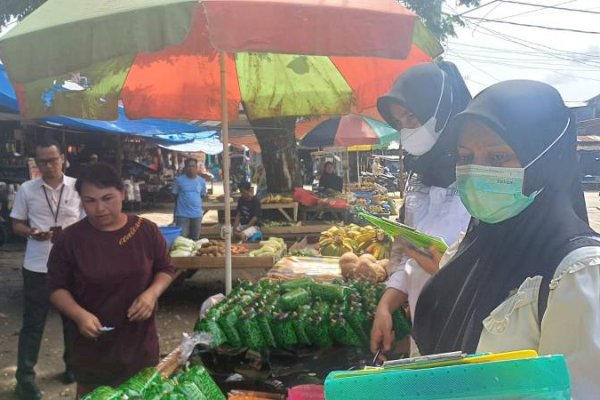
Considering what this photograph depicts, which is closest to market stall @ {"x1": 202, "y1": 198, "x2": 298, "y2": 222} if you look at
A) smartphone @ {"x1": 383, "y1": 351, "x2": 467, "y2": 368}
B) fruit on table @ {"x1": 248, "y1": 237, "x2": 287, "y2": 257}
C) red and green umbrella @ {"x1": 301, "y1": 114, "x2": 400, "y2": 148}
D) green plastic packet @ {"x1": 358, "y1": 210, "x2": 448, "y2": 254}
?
fruit on table @ {"x1": 248, "y1": 237, "x2": 287, "y2": 257}

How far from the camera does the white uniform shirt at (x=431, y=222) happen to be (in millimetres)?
2260

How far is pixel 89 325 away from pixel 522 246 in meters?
1.99

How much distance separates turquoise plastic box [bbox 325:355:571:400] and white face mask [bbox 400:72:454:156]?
1581 mm

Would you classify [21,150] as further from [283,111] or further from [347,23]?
[347,23]

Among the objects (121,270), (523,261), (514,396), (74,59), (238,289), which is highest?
(74,59)

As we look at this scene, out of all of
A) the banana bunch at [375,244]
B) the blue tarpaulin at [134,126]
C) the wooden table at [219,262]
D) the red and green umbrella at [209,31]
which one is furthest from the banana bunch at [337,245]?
the blue tarpaulin at [134,126]

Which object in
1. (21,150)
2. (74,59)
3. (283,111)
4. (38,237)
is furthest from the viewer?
(21,150)

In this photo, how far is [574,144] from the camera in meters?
1.38

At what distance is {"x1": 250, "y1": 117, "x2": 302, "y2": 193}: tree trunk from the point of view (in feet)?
38.4

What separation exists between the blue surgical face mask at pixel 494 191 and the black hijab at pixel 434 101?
0.82 m

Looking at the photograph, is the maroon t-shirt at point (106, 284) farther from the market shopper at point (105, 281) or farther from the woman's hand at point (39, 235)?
the woman's hand at point (39, 235)

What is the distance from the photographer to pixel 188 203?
29.4 ft

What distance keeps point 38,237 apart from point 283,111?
2137mm

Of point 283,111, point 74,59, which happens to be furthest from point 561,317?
point 283,111
